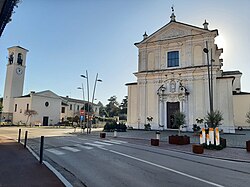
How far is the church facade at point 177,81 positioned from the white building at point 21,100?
1064 inches

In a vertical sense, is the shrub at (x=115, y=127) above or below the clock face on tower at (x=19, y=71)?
below

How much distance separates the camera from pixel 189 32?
Answer: 2889 cm

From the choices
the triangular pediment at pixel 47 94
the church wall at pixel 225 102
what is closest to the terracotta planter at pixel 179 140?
the church wall at pixel 225 102

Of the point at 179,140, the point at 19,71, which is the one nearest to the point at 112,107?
the point at 19,71

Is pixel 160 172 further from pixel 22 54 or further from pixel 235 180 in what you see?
pixel 22 54

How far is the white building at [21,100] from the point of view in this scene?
155 feet

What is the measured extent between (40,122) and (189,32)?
3907cm

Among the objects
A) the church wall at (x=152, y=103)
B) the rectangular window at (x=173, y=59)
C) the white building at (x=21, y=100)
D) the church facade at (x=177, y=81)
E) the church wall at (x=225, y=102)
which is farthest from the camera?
the white building at (x=21, y=100)

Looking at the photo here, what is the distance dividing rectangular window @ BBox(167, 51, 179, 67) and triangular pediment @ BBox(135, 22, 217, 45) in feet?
7.73

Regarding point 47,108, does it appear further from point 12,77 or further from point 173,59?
point 173,59

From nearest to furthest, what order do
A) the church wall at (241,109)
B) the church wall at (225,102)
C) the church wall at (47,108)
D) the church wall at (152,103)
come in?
the church wall at (225,102) → the church wall at (152,103) → the church wall at (241,109) → the church wall at (47,108)

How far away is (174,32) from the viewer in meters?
30.1

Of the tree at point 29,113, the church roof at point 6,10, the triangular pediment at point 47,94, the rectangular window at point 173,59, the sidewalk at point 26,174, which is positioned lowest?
the sidewalk at point 26,174

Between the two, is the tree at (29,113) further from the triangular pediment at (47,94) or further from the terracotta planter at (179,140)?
the terracotta planter at (179,140)
